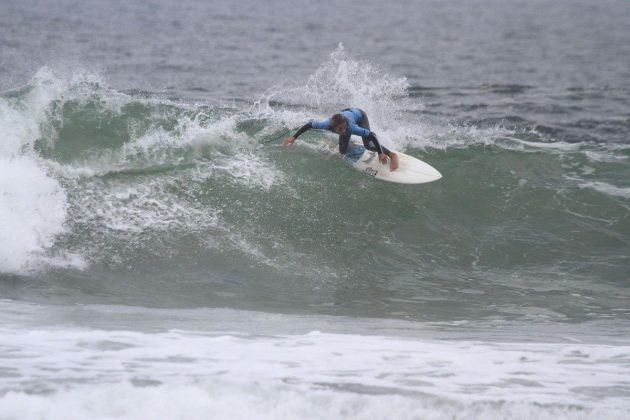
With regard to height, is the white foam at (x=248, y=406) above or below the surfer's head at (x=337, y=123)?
below

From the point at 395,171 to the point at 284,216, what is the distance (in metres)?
1.78

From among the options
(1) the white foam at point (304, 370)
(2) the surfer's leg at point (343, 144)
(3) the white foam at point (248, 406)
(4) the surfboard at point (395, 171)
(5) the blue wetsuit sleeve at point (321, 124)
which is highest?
(5) the blue wetsuit sleeve at point (321, 124)

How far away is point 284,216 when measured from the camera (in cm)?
1079

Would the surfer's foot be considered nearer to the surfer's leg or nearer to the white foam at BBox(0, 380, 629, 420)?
the surfer's leg

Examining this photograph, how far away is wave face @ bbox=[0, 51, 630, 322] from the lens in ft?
29.7

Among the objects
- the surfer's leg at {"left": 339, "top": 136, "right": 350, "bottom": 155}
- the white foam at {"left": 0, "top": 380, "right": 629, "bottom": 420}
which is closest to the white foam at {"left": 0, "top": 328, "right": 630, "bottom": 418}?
the white foam at {"left": 0, "top": 380, "right": 629, "bottom": 420}

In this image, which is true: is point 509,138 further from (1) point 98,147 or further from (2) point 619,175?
(1) point 98,147

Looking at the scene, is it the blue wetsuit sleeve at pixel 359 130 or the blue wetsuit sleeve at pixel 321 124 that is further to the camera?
the blue wetsuit sleeve at pixel 359 130

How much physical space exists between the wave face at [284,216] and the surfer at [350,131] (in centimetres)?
46

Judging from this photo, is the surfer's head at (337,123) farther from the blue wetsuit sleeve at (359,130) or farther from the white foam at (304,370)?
the white foam at (304,370)

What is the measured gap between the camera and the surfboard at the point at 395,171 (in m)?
11.4

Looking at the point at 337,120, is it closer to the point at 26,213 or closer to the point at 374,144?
the point at 374,144

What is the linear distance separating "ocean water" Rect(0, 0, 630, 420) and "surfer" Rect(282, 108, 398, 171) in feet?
1.48

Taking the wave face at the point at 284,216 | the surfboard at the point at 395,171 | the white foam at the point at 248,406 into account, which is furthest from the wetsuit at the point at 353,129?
the white foam at the point at 248,406
